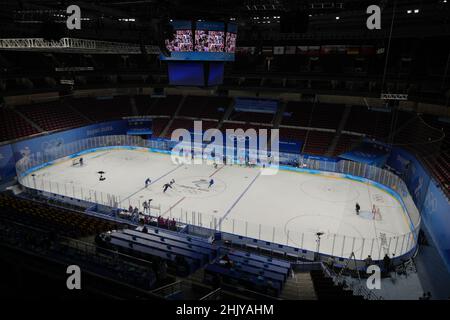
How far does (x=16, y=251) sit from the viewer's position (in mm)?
9289

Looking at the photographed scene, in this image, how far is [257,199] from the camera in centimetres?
2102

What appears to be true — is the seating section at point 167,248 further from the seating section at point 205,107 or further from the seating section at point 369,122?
the seating section at point 205,107

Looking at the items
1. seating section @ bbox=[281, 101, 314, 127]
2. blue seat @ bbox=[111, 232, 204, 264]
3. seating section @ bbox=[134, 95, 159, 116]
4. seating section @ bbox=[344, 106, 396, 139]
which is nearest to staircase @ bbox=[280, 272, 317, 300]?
blue seat @ bbox=[111, 232, 204, 264]

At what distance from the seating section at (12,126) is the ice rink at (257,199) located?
3.58 meters

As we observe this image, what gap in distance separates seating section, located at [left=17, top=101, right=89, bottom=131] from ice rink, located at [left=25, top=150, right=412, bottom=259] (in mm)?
4426

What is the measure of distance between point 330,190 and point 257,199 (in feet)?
18.8

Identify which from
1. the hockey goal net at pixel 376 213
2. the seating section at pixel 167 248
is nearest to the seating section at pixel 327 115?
the hockey goal net at pixel 376 213

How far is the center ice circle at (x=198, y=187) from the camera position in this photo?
21672mm

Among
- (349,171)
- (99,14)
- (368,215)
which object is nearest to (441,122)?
(349,171)

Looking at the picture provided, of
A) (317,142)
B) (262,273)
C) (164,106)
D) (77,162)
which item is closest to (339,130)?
(317,142)

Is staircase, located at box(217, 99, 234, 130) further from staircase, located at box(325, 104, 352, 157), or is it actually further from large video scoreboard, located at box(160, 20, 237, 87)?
large video scoreboard, located at box(160, 20, 237, 87)

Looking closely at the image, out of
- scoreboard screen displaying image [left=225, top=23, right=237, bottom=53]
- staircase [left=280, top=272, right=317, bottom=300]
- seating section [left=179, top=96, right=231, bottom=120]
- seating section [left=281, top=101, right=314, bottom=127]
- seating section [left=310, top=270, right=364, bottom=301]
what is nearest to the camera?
seating section [left=310, top=270, right=364, bottom=301]

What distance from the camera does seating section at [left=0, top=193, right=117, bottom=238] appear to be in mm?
13234

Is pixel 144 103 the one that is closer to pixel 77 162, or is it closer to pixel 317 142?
pixel 77 162
